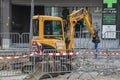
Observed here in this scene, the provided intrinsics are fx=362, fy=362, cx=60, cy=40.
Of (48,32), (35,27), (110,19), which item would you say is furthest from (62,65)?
(110,19)

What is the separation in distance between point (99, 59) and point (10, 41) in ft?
28.0

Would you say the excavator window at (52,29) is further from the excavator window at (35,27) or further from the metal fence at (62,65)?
the metal fence at (62,65)

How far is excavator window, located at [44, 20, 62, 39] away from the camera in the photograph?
1481 centimetres

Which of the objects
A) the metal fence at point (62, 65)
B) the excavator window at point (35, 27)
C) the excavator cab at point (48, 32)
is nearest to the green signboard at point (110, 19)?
the excavator cab at point (48, 32)

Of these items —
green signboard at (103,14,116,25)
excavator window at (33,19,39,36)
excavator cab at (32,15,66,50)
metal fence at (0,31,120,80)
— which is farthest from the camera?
green signboard at (103,14,116,25)

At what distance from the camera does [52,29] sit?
14.9 metres

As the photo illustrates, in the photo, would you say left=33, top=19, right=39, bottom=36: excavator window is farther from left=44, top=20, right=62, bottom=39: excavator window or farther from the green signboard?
the green signboard

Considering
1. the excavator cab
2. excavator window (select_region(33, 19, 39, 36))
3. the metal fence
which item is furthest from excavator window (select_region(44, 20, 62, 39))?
the metal fence

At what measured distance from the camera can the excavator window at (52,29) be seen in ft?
48.6

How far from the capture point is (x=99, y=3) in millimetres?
24547

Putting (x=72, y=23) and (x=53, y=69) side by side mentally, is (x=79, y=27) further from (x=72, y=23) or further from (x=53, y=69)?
(x=53, y=69)

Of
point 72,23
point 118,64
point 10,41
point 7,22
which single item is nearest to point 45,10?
point 7,22

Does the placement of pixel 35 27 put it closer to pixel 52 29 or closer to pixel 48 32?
pixel 48 32

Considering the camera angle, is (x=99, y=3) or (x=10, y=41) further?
(x=99, y=3)
